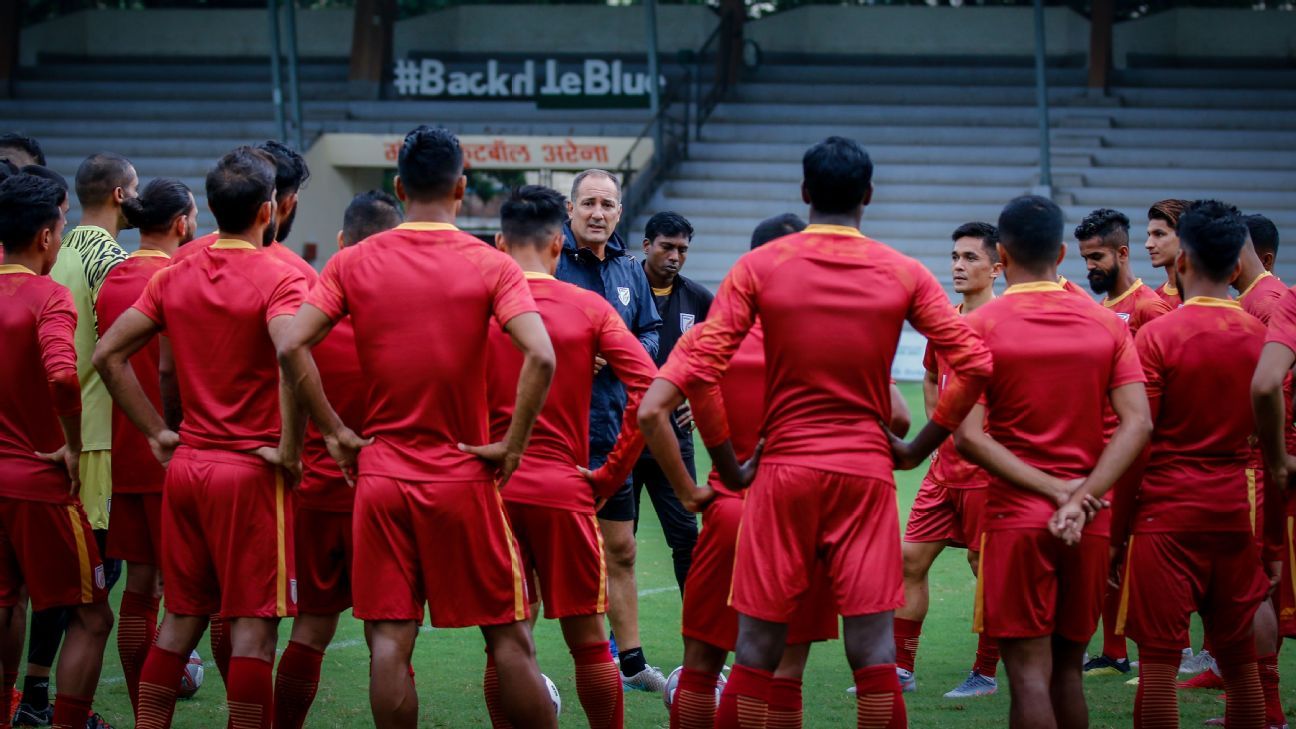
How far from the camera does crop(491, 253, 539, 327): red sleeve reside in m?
4.78

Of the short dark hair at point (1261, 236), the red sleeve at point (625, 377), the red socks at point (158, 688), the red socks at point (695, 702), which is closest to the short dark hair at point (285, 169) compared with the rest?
the red sleeve at point (625, 377)

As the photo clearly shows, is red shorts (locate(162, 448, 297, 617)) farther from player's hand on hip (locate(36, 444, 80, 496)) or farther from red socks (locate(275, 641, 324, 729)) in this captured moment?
player's hand on hip (locate(36, 444, 80, 496))

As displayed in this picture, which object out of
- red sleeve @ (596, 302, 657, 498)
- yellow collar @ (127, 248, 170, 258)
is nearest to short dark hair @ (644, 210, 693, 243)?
red sleeve @ (596, 302, 657, 498)

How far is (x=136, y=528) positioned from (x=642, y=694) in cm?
239

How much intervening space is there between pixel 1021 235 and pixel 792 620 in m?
1.54

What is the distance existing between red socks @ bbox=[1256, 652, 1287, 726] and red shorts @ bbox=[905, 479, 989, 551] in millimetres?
1302

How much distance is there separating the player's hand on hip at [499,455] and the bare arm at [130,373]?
3.95 feet

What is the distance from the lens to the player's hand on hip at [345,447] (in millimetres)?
Answer: 4934

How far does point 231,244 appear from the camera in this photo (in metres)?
5.20

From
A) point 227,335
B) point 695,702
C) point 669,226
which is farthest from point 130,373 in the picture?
point 669,226

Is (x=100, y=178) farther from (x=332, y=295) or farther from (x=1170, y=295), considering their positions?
(x=1170, y=295)

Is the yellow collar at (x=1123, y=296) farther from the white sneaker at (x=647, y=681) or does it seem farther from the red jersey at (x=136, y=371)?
the red jersey at (x=136, y=371)

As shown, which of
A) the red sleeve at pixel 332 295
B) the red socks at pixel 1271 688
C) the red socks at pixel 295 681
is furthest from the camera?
the red socks at pixel 1271 688

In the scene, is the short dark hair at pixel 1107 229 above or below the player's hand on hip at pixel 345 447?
above
